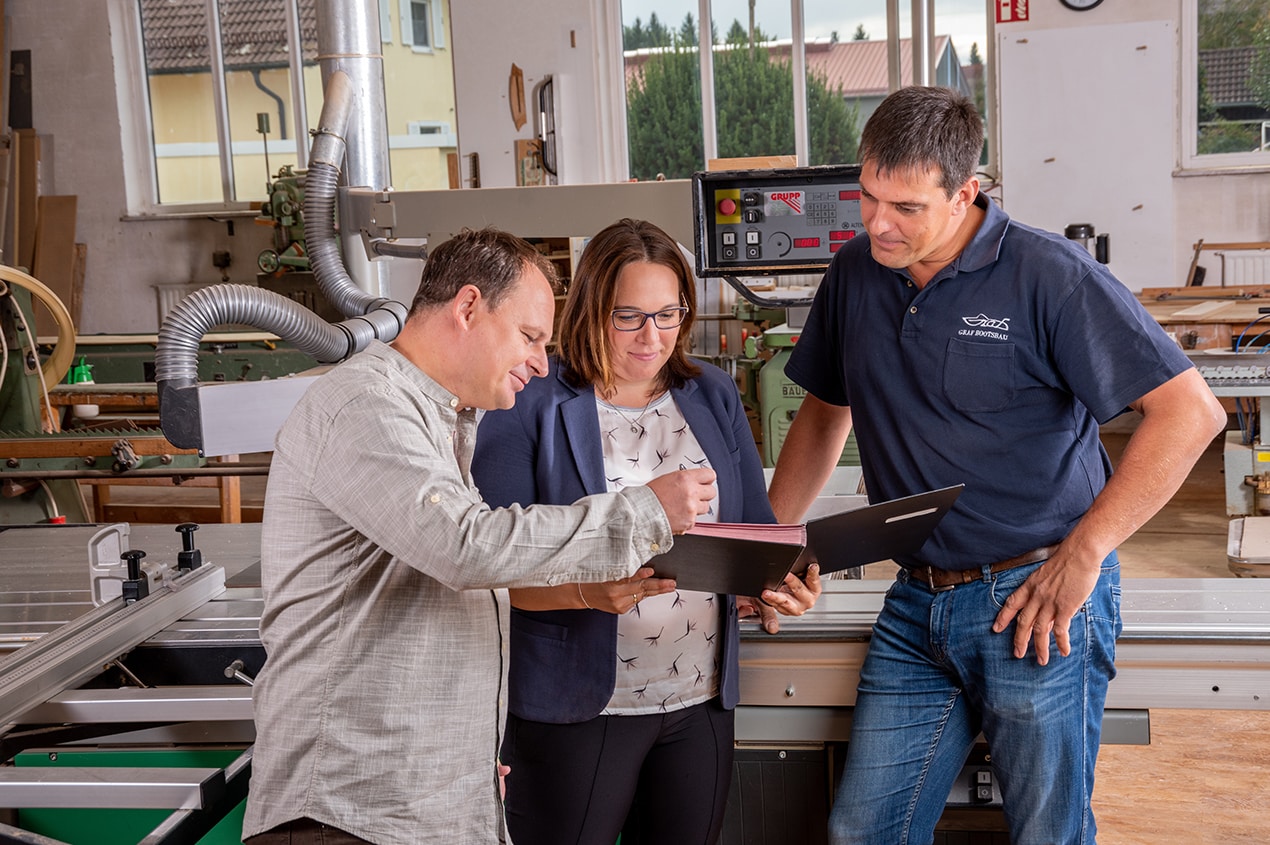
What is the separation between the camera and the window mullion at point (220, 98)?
8.34 m

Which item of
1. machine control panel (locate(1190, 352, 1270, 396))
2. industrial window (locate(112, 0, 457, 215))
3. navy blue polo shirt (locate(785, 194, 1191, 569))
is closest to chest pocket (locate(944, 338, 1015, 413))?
navy blue polo shirt (locate(785, 194, 1191, 569))

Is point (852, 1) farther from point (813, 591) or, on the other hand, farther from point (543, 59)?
point (813, 591)

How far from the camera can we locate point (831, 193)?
1.90 meters

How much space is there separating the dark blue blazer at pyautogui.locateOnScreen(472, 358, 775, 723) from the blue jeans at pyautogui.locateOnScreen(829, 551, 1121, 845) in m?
0.21

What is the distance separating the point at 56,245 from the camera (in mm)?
8242

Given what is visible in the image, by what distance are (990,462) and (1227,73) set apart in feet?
21.0

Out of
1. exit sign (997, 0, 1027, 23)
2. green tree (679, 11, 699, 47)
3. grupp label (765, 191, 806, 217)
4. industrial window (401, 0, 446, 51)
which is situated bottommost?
grupp label (765, 191, 806, 217)

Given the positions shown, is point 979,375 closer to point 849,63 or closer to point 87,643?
point 87,643

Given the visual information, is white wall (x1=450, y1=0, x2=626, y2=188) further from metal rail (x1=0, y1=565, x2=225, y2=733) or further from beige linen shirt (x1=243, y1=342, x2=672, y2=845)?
beige linen shirt (x1=243, y1=342, x2=672, y2=845)

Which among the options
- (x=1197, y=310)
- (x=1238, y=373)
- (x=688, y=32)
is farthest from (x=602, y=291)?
(x=688, y=32)

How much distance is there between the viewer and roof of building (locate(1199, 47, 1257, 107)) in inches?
263

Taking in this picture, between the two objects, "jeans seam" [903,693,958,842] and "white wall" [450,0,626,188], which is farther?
"white wall" [450,0,626,188]

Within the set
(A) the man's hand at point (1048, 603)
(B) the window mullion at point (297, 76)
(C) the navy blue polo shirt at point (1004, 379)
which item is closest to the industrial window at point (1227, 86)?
(B) the window mullion at point (297, 76)

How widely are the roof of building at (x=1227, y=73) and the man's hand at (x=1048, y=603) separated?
6380 mm
